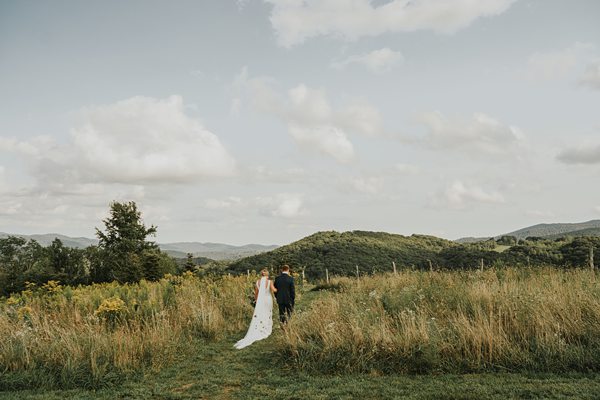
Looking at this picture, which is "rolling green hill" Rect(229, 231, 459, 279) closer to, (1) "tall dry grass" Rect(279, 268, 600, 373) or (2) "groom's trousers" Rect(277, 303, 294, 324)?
(2) "groom's trousers" Rect(277, 303, 294, 324)

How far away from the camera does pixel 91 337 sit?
7.36 metres

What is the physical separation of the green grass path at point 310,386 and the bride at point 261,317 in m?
1.98

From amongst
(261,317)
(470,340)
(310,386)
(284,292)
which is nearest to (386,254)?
(284,292)

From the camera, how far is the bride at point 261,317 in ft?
32.0

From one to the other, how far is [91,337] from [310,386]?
4.35 metres

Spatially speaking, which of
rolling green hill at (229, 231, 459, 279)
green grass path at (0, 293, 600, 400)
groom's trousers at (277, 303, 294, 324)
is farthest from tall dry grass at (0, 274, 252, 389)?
rolling green hill at (229, 231, 459, 279)

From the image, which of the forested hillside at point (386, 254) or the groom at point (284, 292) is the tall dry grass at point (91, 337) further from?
the forested hillside at point (386, 254)

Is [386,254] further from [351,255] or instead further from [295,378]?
[295,378]

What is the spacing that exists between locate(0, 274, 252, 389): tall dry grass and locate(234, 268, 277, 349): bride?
1013 mm

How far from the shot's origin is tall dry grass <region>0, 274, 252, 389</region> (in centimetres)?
676

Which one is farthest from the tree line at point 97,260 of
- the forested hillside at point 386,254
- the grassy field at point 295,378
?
the grassy field at point 295,378

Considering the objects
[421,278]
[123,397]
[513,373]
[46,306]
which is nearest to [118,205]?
[46,306]

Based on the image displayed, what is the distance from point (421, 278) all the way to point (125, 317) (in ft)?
34.8

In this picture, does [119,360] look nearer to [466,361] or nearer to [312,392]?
[312,392]
